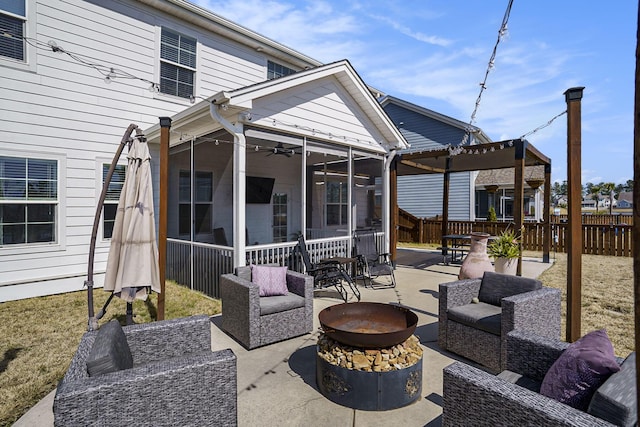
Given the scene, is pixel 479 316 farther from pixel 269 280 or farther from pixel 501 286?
pixel 269 280

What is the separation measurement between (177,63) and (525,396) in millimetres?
8890

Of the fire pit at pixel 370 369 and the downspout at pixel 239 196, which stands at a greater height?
the downspout at pixel 239 196

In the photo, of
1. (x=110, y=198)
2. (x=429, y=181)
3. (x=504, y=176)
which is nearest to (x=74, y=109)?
(x=110, y=198)

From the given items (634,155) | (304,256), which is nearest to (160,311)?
(304,256)

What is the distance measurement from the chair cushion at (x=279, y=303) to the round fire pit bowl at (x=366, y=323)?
0.87 meters

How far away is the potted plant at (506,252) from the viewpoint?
20.3 feet

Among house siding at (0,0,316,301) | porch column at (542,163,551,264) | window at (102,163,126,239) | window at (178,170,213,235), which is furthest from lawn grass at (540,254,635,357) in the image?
house siding at (0,0,316,301)

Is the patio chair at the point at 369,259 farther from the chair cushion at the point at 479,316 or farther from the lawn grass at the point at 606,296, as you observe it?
the lawn grass at the point at 606,296

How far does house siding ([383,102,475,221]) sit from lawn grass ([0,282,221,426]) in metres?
12.6

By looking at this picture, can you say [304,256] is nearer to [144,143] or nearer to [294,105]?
[294,105]

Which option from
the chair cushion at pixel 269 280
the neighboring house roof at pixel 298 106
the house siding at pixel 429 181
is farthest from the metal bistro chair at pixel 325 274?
the house siding at pixel 429 181

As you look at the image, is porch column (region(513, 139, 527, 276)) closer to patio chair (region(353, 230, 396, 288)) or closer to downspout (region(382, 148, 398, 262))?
patio chair (region(353, 230, 396, 288))

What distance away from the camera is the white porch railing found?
19.6 ft

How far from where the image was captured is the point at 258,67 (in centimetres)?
962
